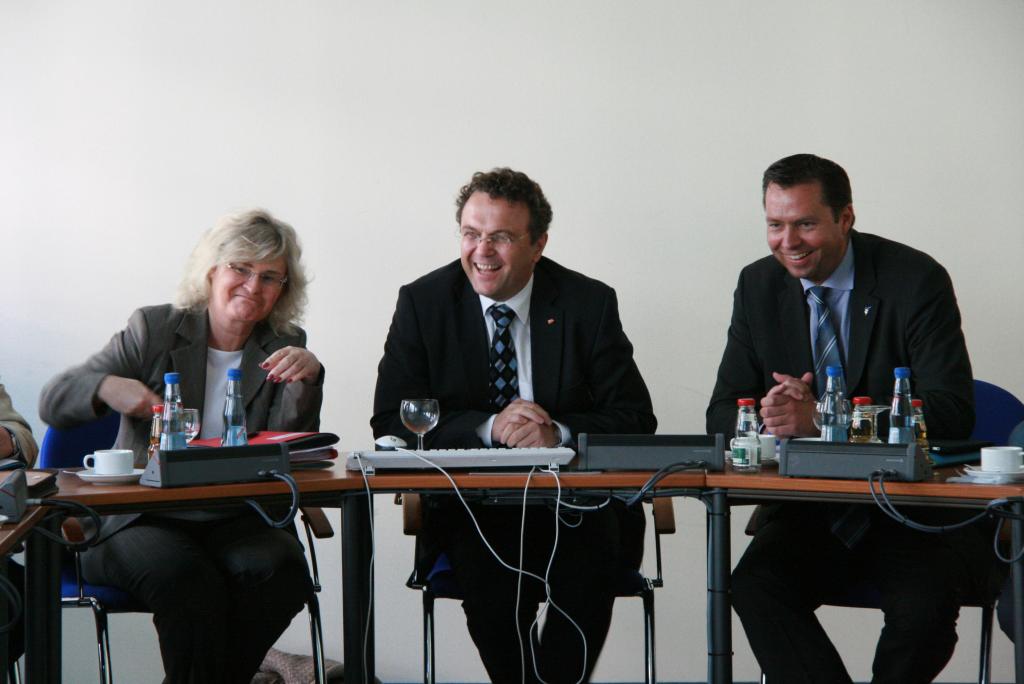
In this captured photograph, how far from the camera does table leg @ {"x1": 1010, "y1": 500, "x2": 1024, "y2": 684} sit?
201 cm

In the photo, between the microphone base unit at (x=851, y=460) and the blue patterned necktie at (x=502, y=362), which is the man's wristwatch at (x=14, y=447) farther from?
the microphone base unit at (x=851, y=460)

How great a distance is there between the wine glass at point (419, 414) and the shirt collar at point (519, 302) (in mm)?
591

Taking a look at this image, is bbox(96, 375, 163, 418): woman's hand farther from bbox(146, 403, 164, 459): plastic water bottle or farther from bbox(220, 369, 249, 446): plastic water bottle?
bbox(220, 369, 249, 446): plastic water bottle

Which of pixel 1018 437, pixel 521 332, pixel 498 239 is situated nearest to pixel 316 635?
pixel 521 332

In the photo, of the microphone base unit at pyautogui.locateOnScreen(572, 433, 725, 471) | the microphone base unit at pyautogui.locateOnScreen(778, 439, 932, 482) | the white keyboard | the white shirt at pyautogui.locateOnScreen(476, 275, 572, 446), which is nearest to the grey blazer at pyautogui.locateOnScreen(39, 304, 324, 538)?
the white shirt at pyautogui.locateOnScreen(476, 275, 572, 446)

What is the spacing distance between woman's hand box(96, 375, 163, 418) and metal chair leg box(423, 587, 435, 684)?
79 cm

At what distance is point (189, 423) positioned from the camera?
2.47 m

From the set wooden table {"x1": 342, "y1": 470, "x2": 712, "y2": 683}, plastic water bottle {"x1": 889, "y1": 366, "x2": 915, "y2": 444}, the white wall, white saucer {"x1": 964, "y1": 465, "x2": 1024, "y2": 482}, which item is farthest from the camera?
the white wall

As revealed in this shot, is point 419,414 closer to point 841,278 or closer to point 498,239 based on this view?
point 498,239

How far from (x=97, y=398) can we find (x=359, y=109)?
137 centimetres

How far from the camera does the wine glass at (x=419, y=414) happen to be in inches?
96.7

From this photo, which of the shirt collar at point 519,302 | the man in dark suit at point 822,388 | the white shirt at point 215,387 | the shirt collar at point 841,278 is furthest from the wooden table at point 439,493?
the shirt collar at point 841,278

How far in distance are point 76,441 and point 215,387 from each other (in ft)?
1.26

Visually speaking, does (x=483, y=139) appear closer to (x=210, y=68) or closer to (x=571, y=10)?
(x=571, y=10)
